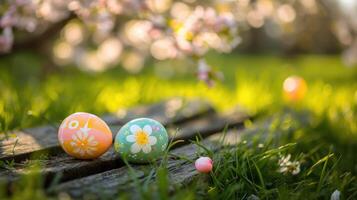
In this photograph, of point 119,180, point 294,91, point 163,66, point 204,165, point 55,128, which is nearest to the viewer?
point 119,180

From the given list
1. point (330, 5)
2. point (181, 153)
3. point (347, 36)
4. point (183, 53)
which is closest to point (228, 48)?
point (183, 53)

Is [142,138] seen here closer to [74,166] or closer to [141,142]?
[141,142]

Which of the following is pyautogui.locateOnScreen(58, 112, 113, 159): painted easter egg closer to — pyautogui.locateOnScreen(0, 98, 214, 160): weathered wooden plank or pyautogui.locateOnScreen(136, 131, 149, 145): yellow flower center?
pyautogui.locateOnScreen(136, 131, 149, 145): yellow flower center

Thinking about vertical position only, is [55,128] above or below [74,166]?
below

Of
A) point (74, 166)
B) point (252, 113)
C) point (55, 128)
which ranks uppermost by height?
point (74, 166)

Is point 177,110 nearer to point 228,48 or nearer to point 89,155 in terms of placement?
point 228,48

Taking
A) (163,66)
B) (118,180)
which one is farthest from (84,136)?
(163,66)

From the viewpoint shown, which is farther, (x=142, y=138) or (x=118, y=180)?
(x=142, y=138)

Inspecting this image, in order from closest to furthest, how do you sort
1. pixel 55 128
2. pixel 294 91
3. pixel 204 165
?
1. pixel 204 165
2. pixel 55 128
3. pixel 294 91
